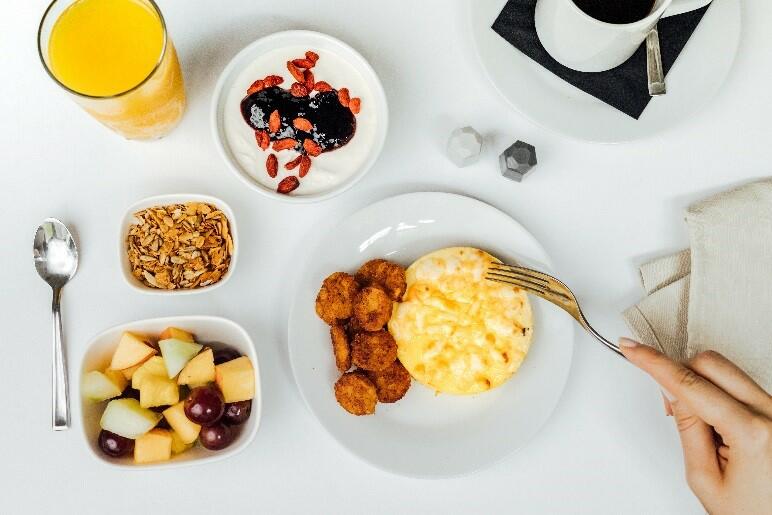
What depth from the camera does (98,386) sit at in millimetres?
1103

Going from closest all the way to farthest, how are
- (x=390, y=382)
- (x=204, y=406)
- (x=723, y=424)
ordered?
(x=723, y=424)
(x=204, y=406)
(x=390, y=382)

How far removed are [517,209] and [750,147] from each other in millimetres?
466

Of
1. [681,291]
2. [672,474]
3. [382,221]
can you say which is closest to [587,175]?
[681,291]

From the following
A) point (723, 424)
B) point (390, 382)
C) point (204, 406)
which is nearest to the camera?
point (723, 424)

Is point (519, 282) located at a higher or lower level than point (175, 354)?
higher

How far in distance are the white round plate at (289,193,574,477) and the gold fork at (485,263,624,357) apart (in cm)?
5

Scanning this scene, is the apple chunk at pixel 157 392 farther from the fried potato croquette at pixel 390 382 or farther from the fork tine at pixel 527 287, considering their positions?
the fork tine at pixel 527 287

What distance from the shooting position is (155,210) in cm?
117

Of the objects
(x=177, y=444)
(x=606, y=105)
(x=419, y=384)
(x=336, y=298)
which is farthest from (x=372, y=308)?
(x=606, y=105)

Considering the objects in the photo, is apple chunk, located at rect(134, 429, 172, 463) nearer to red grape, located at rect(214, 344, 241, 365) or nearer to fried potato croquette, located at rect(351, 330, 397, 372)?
red grape, located at rect(214, 344, 241, 365)

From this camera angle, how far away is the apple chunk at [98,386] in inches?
43.1

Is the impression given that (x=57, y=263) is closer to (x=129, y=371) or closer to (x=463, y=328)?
(x=129, y=371)

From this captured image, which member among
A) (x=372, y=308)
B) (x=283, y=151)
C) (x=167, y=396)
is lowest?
(x=167, y=396)

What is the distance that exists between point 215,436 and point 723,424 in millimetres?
792
